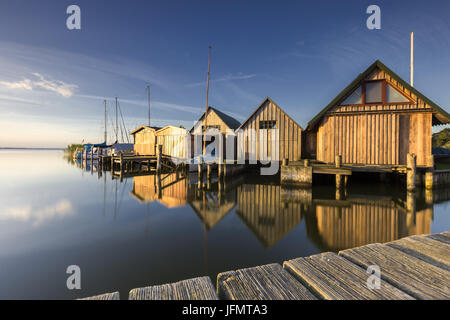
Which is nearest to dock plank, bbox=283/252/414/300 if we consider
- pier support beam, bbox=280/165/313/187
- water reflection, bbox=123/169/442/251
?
water reflection, bbox=123/169/442/251

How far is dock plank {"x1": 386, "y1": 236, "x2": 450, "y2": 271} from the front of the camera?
2498 millimetres

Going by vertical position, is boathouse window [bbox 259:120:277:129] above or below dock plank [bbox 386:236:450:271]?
above

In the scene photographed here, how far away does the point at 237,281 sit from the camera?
2014mm

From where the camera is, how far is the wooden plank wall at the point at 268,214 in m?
7.30

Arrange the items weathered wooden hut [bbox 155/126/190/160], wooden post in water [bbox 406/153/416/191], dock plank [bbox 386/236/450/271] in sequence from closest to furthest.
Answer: dock plank [bbox 386/236/450/271]
wooden post in water [bbox 406/153/416/191]
weathered wooden hut [bbox 155/126/190/160]

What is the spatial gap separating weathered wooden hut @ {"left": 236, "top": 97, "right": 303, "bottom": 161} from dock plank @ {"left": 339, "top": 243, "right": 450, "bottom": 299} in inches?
681

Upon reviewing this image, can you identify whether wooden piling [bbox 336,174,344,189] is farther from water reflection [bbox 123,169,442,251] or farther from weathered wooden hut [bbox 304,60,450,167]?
weathered wooden hut [bbox 304,60,450,167]

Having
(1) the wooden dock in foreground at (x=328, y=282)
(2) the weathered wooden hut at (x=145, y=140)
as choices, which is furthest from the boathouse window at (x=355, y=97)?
(2) the weathered wooden hut at (x=145, y=140)

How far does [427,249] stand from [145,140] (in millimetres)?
32491

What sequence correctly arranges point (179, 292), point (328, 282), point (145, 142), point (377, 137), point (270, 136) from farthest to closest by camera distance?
point (145, 142), point (270, 136), point (377, 137), point (328, 282), point (179, 292)

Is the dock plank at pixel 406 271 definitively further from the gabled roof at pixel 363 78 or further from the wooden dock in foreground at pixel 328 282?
the gabled roof at pixel 363 78

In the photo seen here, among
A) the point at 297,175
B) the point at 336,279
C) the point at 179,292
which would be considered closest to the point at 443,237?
the point at 336,279

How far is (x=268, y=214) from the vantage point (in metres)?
9.48

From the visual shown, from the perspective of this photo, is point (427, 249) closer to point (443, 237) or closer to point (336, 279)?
point (443, 237)
